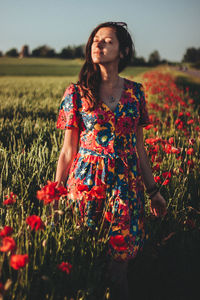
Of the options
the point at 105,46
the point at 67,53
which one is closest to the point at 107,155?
the point at 105,46

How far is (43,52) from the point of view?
79.1 metres

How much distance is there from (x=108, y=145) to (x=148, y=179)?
0.43 metres

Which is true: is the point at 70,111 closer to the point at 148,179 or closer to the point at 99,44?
the point at 99,44

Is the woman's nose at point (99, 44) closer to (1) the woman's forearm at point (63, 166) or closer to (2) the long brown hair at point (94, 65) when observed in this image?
(2) the long brown hair at point (94, 65)

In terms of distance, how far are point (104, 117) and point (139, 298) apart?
1.10 meters

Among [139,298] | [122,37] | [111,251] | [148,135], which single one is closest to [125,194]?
[111,251]

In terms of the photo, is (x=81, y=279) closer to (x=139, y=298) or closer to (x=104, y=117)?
(x=139, y=298)

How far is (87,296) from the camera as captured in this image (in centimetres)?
113

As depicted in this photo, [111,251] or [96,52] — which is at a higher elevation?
[96,52]

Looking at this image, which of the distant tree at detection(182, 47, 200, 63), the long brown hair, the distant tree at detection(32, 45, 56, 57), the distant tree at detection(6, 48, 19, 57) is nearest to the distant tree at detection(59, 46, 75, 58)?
the distant tree at detection(32, 45, 56, 57)

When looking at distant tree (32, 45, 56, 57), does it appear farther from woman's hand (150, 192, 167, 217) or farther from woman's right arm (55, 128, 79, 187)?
woman's hand (150, 192, 167, 217)

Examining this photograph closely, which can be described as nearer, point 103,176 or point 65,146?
point 103,176

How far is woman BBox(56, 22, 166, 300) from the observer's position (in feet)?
4.65

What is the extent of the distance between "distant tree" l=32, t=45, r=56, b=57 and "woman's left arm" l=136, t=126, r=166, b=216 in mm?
81241
